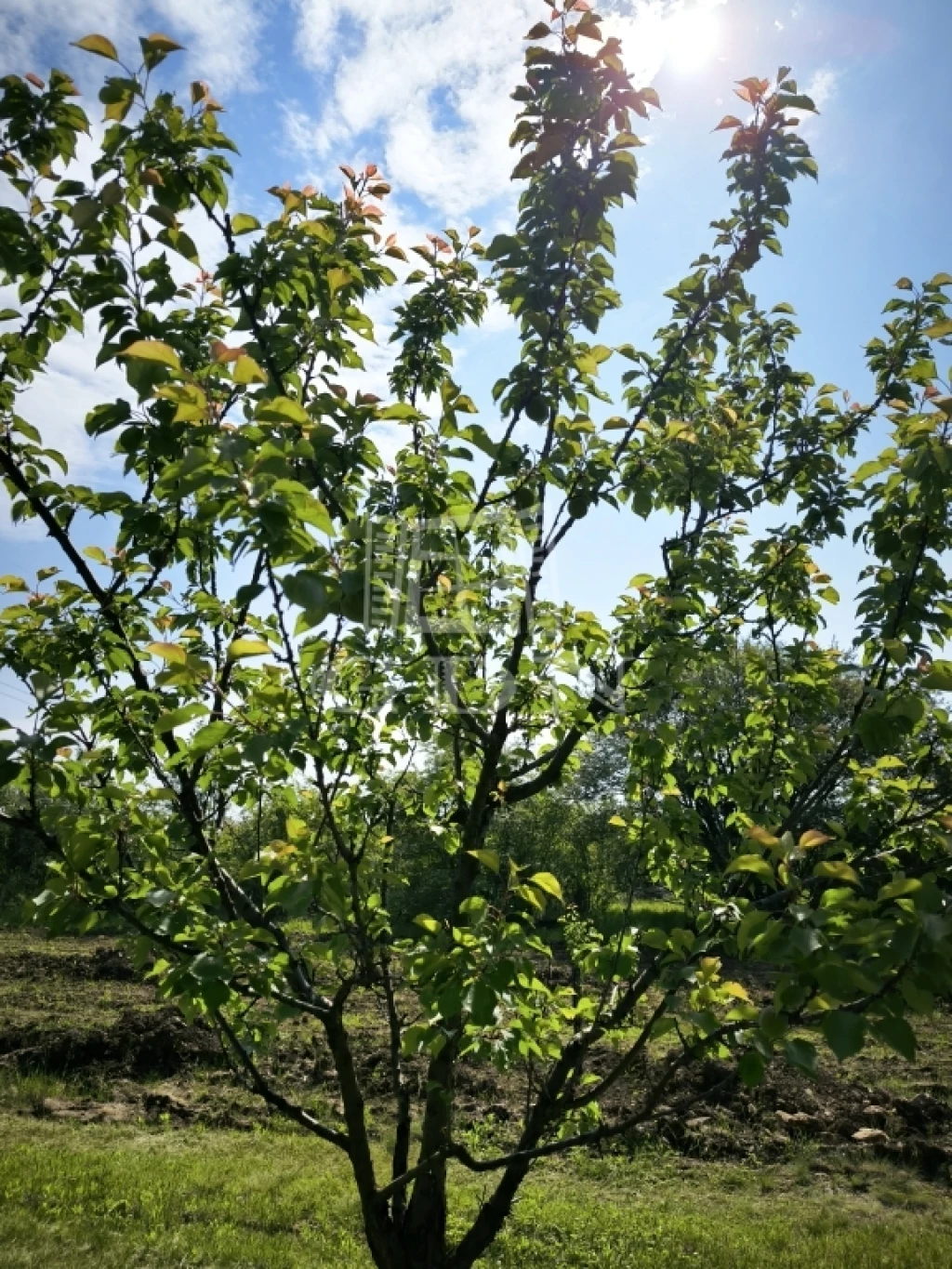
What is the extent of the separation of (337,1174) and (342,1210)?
32.3 inches

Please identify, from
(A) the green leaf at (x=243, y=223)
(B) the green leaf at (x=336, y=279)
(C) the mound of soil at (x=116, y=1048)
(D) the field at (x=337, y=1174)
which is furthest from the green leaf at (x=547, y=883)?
(C) the mound of soil at (x=116, y=1048)

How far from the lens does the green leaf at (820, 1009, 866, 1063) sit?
1.45 m

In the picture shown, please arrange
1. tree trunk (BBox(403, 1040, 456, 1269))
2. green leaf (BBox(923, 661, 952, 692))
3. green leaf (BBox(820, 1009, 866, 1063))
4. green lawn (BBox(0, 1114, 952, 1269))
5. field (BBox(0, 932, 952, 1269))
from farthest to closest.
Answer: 1. field (BBox(0, 932, 952, 1269))
2. green lawn (BBox(0, 1114, 952, 1269))
3. tree trunk (BBox(403, 1040, 456, 1269))
4. green leaf (BBox(923, 661, 952, 692))
5. green leaf (BBox(820, 1009, 866, 1063))

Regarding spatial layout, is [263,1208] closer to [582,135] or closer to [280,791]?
[280,791]

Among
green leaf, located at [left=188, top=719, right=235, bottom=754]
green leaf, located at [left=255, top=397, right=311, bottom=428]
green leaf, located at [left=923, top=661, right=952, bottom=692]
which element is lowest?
green leaf, located at [left=188, top=719, right=235, bottom=754]

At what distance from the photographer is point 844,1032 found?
1.47 meters

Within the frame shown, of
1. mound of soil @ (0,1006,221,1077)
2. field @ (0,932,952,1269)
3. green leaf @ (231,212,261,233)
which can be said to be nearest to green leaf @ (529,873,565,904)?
green leaf @ (231,212,261,233)

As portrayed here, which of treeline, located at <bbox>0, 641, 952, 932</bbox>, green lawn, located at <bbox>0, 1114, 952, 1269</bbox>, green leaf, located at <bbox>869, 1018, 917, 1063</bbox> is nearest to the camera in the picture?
green leaf, located at <bbox>869, 1018, 917, 1063</bbox>

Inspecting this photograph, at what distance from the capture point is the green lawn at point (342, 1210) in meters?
4.82

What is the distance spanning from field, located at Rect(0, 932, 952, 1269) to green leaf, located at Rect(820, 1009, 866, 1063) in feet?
14.9

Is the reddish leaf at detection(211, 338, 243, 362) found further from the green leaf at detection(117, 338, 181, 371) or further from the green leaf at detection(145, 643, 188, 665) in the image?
the green leaf at detection(145, 643, 188, 665)

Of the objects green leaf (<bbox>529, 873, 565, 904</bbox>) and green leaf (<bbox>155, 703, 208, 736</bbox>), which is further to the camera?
green leaf (<bbox>529, 873, 565, 904</bbox>)

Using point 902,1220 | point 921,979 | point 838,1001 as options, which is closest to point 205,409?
point 838,1001

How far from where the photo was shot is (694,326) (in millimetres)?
3236
